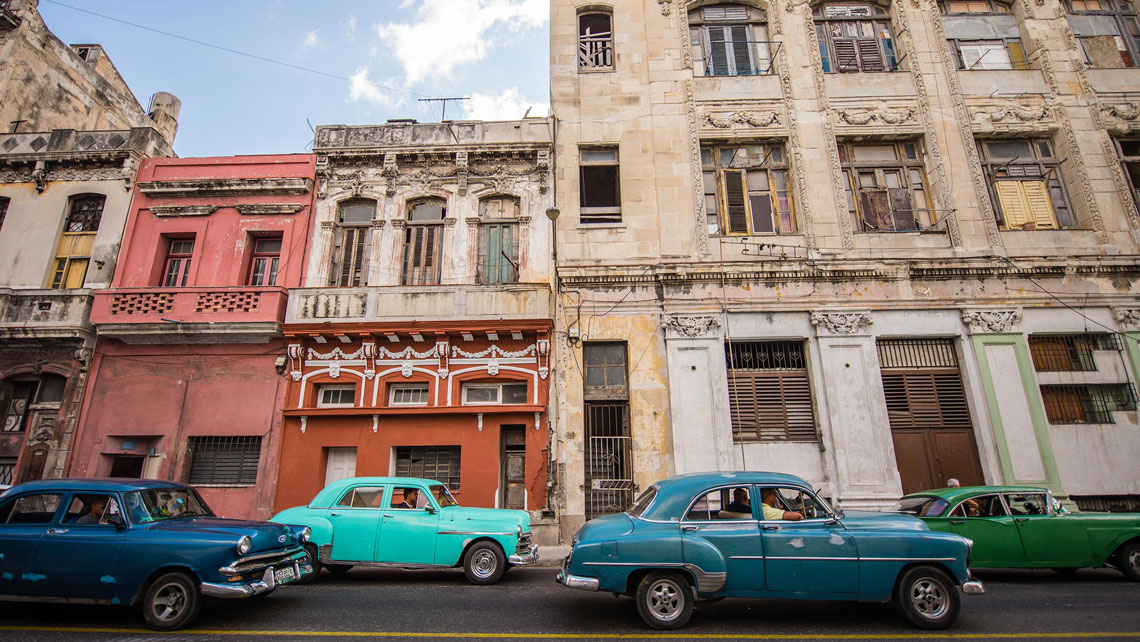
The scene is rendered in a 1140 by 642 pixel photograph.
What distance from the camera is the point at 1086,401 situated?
12898mm

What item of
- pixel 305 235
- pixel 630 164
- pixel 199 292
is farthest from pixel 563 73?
pixel 199 292

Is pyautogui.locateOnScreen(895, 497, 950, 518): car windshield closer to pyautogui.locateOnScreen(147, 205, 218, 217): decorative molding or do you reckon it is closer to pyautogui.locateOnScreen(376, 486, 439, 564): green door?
pyautogui.locateOnScreen(376, 486, 439, 564): green door

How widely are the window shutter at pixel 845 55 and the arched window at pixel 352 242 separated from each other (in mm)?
14331

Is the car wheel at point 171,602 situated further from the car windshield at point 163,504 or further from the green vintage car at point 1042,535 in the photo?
the green vintage car at point 1042,535

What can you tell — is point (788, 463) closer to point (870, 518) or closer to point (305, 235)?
point (870, 518)

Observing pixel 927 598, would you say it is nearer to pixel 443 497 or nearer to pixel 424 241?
pixel 443 497

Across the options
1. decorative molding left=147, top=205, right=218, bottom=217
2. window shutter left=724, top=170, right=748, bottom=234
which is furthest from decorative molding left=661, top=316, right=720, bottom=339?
decorative molding left=147, top=205, right=218, bottom=217

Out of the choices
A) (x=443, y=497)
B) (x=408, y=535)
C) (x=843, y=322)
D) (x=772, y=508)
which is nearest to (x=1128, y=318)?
(x=843, y=322)

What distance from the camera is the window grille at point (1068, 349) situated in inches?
517

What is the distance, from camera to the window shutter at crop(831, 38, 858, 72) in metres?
16.1

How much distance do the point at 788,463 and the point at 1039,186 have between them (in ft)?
35.1

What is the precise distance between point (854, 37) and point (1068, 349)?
10.4 m

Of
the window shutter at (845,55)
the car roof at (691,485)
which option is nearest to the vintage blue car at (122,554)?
the car roof at (691,485)

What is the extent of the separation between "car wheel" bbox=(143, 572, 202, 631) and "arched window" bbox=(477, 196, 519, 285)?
31.7ft
